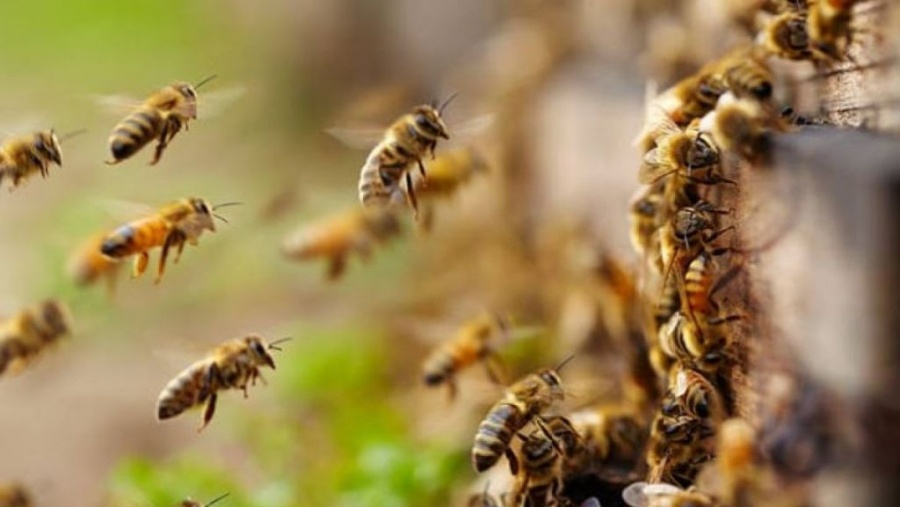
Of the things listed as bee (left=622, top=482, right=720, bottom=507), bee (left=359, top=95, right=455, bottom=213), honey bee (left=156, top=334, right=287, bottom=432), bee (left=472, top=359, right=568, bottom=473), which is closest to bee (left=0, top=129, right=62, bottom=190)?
honey bee (left=156, top=334, right=287, bottom=432)

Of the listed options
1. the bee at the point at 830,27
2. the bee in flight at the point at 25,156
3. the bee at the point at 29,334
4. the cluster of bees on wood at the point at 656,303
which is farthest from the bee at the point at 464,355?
the bee at the point at 830,27

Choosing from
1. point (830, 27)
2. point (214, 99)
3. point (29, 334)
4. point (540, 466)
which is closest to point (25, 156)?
point (214, 99)

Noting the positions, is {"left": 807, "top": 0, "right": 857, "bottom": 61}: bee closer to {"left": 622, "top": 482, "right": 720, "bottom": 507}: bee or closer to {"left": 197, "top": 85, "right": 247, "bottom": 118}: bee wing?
{"left": 622, "top": 482, "right": 720, "bottom": 507}: bee

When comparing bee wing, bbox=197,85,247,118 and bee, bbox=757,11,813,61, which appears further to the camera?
bee wing, bbox=197,85,247,118

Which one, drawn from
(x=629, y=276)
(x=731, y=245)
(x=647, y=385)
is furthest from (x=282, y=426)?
(x=731, y=245)

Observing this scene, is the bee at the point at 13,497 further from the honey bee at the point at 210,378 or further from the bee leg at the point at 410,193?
the bee leg at the point at 410,193

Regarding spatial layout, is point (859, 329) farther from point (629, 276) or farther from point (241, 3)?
point (241, 3)
